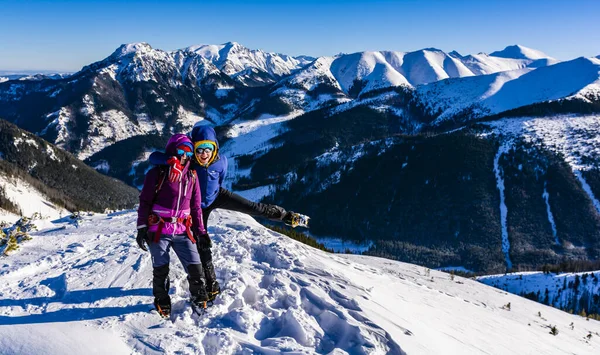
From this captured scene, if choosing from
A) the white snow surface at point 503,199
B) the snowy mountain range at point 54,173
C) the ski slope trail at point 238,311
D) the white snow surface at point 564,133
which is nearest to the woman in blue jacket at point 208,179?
the ski slope trail at point 238,311

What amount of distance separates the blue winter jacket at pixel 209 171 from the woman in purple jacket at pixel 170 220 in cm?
48

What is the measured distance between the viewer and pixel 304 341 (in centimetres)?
712

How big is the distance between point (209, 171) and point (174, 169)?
1341 millimetres

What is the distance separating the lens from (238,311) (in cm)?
782

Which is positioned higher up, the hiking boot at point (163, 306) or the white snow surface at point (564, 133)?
the white snow surface at point (564, 133)

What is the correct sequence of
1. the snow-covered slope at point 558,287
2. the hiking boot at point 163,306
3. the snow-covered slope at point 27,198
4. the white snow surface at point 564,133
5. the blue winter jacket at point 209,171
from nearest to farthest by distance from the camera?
the hiking boot at point 163,306, the blue winter jacket at point 209,171, the snow-covered slope at point 558,287, the snow-covered slope at point 27,198, the white snow surface at point 564,133

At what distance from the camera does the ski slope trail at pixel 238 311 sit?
22.2 feet

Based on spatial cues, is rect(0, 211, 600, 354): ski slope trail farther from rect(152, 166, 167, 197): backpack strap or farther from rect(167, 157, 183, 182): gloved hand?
rect(167, 157, 183, 182): gloved hand

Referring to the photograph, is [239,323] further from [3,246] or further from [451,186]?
[451,186]

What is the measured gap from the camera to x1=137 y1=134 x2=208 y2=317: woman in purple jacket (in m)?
7.32

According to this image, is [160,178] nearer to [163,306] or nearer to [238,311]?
[163,306]

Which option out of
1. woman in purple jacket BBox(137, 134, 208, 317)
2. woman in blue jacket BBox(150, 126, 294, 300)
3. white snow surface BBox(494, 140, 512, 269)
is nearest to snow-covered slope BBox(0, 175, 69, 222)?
woman in blue jacket BBox(150, 126, 294, 300)

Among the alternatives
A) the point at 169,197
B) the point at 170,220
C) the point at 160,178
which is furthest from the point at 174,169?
the point at 170,220

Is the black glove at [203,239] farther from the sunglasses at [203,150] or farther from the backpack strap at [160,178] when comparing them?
the sunglasses at [203,150]
